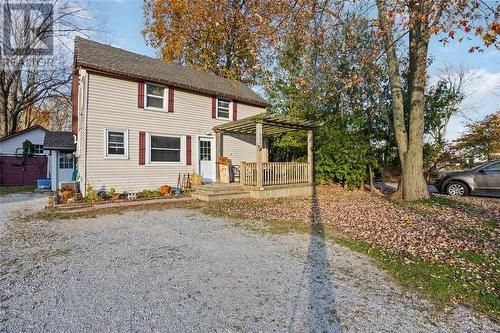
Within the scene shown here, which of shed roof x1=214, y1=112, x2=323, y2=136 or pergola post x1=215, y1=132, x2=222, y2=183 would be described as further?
pergola post x1=215, y1=132, x2=222, y2=183

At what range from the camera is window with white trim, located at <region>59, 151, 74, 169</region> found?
48.5 feet

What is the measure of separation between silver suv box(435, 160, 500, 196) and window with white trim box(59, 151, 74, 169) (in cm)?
1821

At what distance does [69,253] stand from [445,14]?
8.30 m

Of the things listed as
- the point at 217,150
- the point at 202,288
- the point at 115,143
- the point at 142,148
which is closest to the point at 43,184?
the point at 115,143

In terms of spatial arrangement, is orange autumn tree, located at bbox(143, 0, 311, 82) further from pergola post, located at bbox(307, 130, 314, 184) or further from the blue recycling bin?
the blue recycling bin

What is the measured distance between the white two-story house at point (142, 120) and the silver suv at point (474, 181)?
9.20 m

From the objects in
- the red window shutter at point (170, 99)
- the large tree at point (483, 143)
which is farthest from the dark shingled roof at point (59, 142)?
the large tree at point (483, 143)

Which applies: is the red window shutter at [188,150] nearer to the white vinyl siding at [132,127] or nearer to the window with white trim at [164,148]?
the white vinyl siding at [132,127]

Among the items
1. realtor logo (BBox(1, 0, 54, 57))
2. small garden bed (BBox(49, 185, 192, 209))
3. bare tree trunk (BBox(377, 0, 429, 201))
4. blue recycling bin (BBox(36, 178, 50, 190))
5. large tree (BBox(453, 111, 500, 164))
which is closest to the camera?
small garden bed (BBox(49, 185, 192, 209))

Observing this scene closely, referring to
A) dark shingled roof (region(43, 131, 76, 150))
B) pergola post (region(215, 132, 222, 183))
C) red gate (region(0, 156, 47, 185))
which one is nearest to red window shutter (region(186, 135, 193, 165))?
pergola post (region(215, 132, 222, 183))

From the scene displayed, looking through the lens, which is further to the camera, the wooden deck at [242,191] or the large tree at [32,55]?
the large tree at [32,55]

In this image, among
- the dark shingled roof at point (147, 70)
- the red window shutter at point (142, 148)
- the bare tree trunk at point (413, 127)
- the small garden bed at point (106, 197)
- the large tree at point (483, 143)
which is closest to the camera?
the small garden bed at point (106, 197)

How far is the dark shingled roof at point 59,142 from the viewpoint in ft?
46.0

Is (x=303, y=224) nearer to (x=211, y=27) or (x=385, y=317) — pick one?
(x=385, y=317)
